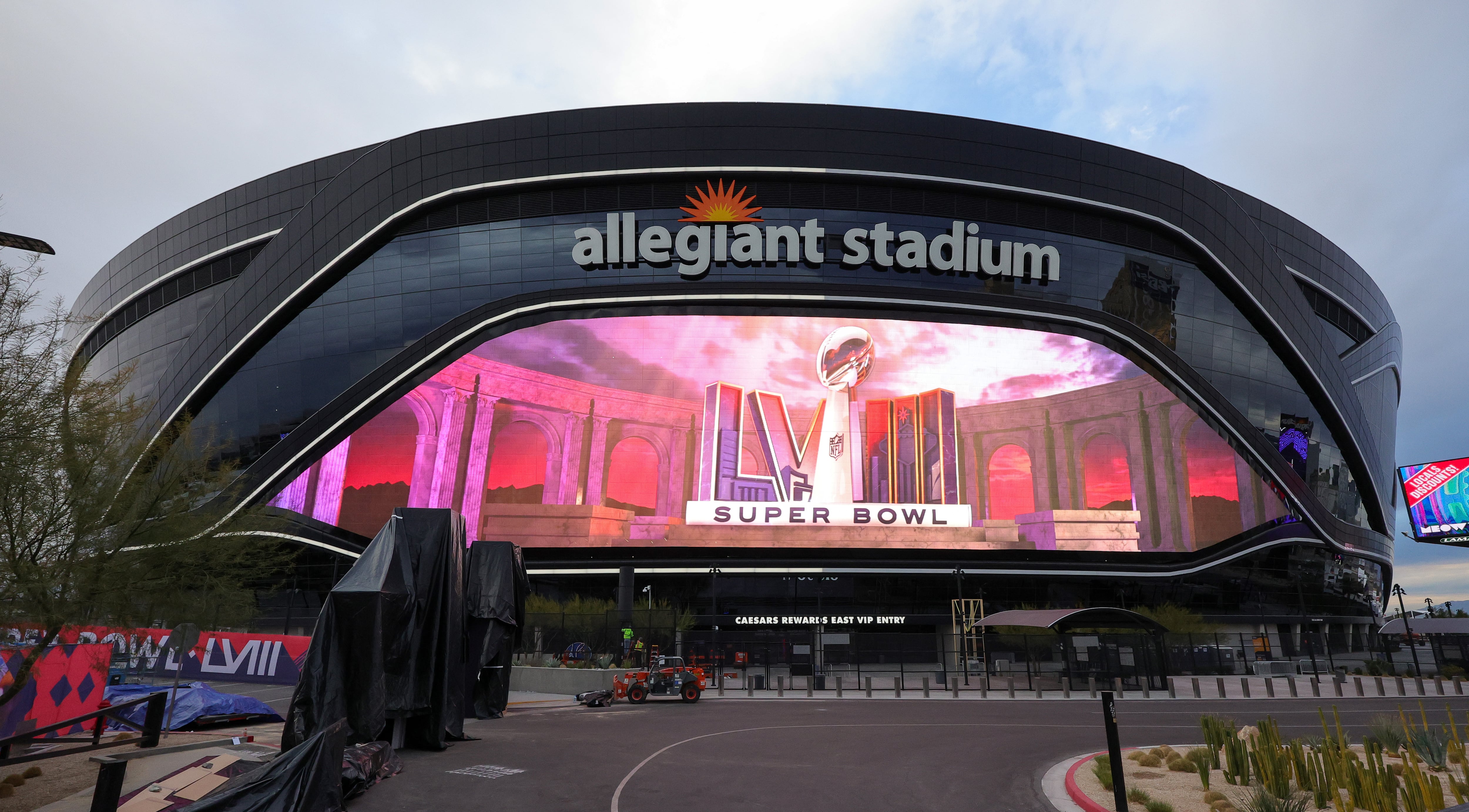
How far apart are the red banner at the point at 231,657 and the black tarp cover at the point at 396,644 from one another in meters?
18.4

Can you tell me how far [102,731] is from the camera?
17.2 m

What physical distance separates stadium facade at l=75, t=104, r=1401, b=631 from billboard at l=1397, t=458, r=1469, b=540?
11051mm

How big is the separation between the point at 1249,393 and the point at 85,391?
214 feet

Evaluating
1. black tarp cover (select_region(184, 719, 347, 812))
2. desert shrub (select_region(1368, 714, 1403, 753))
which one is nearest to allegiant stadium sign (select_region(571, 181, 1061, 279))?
desert shrub (select_region(1368, 714, 1403, 753))

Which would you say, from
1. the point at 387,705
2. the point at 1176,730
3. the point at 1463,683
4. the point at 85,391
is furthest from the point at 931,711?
the point at 1463,683

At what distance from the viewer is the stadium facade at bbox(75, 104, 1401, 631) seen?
5091cm

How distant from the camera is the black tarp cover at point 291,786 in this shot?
9.53 m

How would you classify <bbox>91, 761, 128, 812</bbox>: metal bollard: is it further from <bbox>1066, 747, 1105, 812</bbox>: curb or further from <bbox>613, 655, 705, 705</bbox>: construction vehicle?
<bbox>613, 655, 705, 705</bbox>: construction vehicle

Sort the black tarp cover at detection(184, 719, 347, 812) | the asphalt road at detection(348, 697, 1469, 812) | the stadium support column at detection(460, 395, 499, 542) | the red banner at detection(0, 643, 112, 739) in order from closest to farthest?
the black tarp cover at detection(184, 719, 347, 812)
the asphalt road at detection(348, 697, 1469, 812)
the red banner at detection(0, 643, 112, 739)
the stadium support column at detection(460, 395, 499, 542)

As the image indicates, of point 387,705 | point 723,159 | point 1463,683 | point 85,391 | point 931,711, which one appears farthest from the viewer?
point 723,159

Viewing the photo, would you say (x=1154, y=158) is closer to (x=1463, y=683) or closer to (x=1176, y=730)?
(x=1463, y=683)

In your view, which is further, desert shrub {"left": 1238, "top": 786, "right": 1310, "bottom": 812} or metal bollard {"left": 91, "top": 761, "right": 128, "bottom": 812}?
desert shrub {"left": 1238, "top": 786, "right": 1310, "bottom": 812}

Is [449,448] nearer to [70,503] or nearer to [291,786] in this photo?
[70,503]

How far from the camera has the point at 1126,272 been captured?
2163 inches
